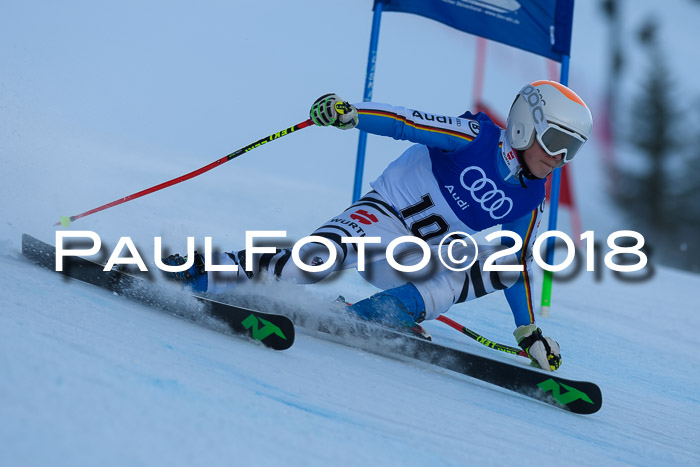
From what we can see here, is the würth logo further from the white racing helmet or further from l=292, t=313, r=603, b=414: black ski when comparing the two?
the white racing helmet

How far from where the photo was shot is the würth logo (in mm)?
2592

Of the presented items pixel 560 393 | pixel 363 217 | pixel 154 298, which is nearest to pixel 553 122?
pixel 363 217

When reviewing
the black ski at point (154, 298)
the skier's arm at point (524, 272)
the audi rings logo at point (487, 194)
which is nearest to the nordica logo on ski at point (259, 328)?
the black ski at point (154, 298)

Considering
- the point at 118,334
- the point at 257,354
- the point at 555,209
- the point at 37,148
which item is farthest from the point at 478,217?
the point at 37,148

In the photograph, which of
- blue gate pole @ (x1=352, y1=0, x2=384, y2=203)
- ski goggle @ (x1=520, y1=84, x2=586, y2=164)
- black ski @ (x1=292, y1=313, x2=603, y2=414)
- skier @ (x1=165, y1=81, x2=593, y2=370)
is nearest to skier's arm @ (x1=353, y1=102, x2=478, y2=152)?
skier @ (x1=165, y1=81, x2=593, y2=370)

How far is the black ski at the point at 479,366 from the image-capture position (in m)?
2.08

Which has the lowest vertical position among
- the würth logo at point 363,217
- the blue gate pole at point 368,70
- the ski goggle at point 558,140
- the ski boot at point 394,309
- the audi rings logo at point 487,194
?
the ski boot at point 394,309

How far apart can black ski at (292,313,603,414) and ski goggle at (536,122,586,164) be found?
0.72 metres

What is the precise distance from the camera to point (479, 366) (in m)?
2.16

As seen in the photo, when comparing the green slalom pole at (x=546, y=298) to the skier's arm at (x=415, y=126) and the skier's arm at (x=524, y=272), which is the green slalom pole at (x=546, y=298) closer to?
the skier's arm at (x=524, y=272)

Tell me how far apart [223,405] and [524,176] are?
161cm

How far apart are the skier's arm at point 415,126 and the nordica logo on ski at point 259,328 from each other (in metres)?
0.81

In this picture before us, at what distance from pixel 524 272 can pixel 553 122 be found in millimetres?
636

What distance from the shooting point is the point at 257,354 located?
1.74 metres
